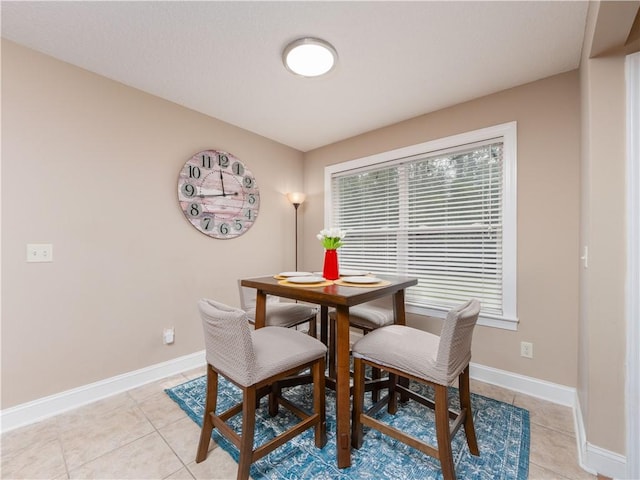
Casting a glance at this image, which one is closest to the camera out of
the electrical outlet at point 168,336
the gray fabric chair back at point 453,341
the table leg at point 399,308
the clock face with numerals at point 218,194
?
the gray fabric chair back at point 453,341

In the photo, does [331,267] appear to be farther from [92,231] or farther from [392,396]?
[92,231]

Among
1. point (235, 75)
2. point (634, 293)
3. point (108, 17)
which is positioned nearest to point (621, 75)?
point (634, 293)

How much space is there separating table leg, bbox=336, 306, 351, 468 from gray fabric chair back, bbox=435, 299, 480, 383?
1.47ft

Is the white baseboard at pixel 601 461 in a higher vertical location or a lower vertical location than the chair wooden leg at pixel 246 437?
lower

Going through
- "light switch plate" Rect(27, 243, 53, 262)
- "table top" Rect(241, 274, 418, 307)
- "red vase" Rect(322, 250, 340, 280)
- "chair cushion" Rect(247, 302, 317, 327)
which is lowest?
"chair cushion" Rect(247, 302, 317, 327)

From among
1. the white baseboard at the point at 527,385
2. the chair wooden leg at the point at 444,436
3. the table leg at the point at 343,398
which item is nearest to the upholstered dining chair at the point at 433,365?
the chair wooden leg at the point at 444,436

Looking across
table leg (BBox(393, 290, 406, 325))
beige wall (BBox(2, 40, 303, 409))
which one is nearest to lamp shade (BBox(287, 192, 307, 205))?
beige wall (BBox(2, 40, 303, 409))

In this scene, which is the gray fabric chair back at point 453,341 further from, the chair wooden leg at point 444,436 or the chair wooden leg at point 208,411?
the chair wooden leg at point 208,411

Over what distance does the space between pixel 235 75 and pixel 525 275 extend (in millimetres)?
2723

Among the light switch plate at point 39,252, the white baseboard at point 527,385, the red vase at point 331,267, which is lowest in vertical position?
the white baseboard at point 527,385

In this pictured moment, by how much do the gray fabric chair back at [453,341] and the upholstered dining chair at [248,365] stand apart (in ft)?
2.03

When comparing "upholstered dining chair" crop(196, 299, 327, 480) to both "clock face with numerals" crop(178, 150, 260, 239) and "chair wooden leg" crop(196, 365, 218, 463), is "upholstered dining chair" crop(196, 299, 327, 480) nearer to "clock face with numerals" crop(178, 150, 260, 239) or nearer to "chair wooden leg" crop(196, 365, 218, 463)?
"chair wooden leg" crop(196, 365, 218, 463)

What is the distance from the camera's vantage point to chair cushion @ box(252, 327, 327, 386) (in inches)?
53.0

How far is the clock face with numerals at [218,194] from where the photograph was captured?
104 inches
